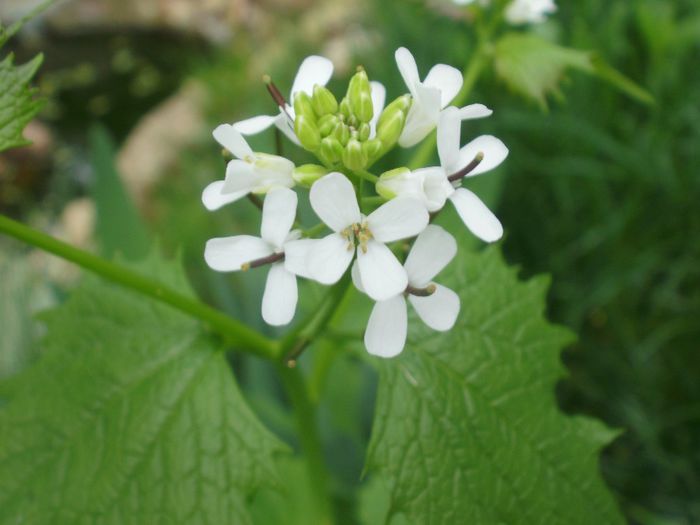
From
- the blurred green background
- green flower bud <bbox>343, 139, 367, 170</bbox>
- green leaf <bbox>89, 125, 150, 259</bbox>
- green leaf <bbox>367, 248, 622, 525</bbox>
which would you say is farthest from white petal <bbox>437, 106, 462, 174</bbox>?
green leaf <bbox>89, 125, 150, 259</bbox>

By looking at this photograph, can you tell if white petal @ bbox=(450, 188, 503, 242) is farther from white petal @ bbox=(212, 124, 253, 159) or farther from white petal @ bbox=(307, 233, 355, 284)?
white petal @ bbox=(212, 124, 253, 159)

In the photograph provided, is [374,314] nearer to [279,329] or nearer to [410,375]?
[410,375]

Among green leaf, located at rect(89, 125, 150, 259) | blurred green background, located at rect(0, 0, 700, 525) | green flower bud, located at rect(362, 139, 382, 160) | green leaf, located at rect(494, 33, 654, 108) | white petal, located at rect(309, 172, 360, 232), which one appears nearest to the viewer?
white petal, located at rect(309, 172, 360, 232)

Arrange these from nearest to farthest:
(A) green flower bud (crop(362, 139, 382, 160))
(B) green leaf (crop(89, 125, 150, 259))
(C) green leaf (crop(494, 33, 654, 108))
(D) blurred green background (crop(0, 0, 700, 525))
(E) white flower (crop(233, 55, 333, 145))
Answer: (A) green flower bud (crop(362, 139, 382, 160))
(E) white flower (crop(233, 55, 333, 145))
(C) green leaf (crop(494, 33, 654, 108))
(D) blurred green background (crop(0, 0, 700, 525))
(B) green leaf (crop(89, 125, 150, 259))

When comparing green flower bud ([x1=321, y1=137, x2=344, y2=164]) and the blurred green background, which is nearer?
green flower bud ([x1=321, y1=137, x2=344, y2=164])

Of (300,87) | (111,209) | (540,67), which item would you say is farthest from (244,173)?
(111,209)

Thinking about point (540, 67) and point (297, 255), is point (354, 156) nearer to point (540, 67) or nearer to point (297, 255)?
point (297, 255)
